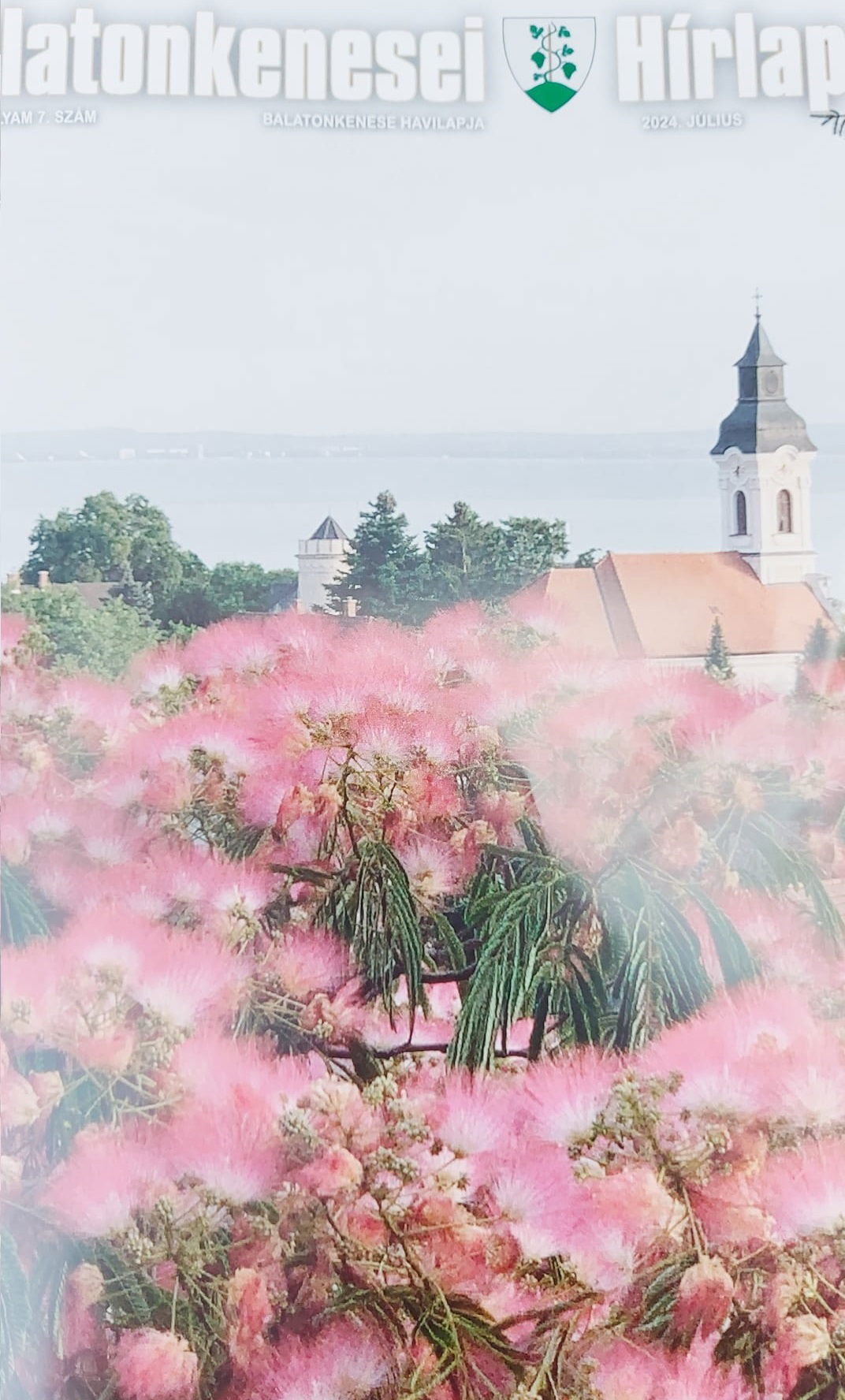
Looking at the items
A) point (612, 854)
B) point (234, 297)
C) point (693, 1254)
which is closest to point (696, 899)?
point (612, 854)

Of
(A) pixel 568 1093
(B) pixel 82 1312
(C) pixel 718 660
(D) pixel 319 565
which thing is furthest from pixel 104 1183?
(C) pixel 718 660

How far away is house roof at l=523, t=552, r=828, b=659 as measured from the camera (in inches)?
33.0

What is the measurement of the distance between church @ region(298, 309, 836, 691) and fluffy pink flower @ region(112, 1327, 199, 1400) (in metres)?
0.47

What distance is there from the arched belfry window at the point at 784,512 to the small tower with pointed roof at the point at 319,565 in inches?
11.6

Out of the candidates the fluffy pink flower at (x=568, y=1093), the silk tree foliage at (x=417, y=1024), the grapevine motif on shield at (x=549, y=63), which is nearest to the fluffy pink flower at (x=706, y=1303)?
the silk tree foliage at (x=417, y=1024)

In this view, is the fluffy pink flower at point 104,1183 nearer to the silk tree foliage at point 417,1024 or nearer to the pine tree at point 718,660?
the silk tree foliage at point 417,1024

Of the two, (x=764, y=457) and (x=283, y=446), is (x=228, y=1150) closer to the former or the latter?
(x=283, y=446)

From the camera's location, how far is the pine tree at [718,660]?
0.84m

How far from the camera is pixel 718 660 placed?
2.76 feet

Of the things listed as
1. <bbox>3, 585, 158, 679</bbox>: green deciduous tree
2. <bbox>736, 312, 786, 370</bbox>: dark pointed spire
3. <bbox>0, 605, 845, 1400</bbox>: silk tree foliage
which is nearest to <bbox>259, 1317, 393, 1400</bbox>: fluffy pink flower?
<bbox>0, 605, 845, 1400</bbox>: silk tree foliage

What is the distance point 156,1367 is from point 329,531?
54 centimetres

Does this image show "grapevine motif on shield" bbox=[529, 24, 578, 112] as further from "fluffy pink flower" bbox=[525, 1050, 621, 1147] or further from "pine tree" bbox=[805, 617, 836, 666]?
"fluffy pink flower" bbox=[525, 1050, 621, 1147]

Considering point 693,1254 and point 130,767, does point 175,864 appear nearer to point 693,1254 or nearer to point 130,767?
point 130,767

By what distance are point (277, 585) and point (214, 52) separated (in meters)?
0.36
